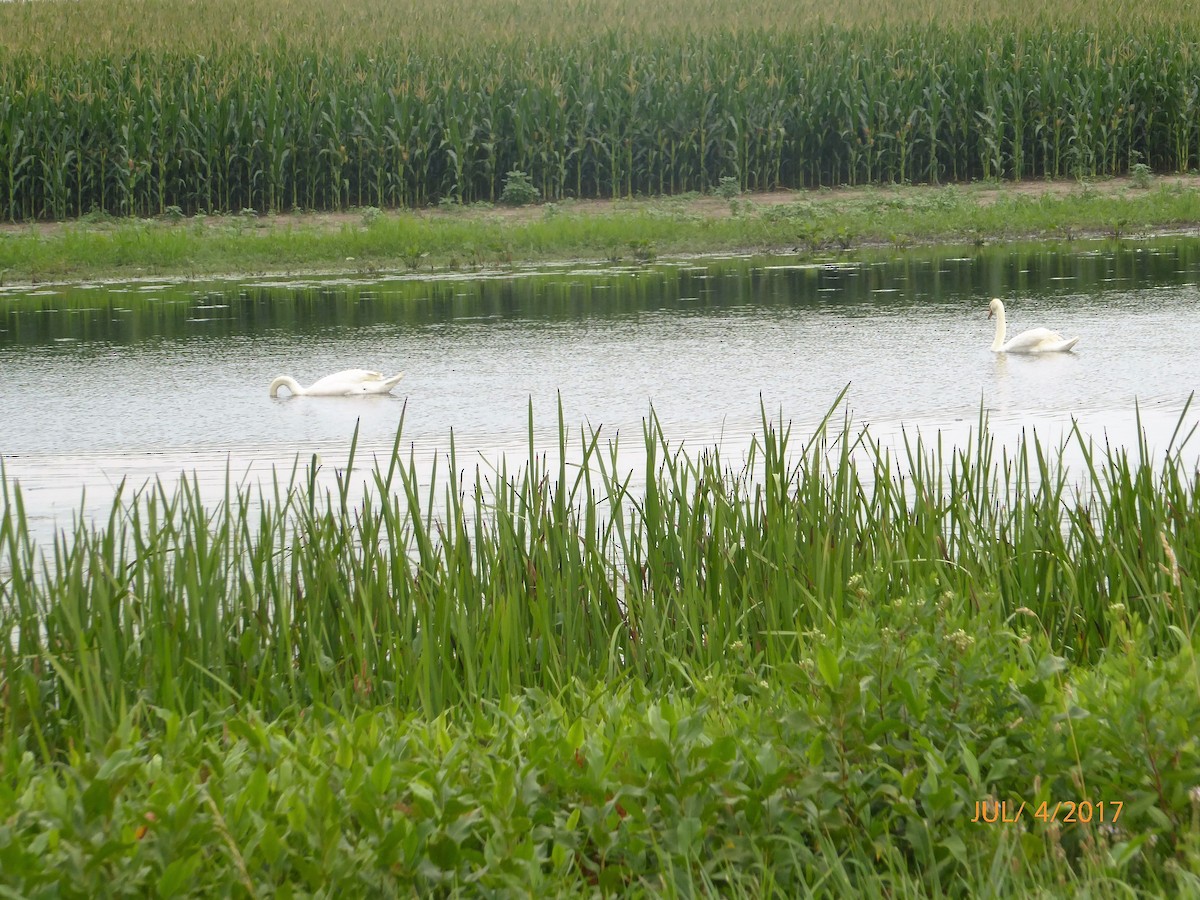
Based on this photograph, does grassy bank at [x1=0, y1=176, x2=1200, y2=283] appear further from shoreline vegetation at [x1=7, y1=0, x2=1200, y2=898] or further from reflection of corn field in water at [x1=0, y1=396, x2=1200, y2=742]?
reflection of corn field in water at [x1=0, y1=396, x2=1200, y2=742]

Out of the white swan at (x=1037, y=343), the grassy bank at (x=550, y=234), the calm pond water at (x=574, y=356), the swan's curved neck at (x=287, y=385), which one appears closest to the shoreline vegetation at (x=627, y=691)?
the calm pond water at (x=574, y=356)

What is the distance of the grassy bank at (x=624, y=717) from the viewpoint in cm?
266

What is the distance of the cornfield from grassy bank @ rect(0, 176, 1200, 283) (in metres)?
1.83

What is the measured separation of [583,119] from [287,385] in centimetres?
1515

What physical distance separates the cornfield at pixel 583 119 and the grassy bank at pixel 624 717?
19.5m

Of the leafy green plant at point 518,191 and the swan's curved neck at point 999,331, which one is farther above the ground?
the leafy green plant at point 518,191

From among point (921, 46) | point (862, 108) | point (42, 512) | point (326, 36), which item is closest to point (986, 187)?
point (862, 108)

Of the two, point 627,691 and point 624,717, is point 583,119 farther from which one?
point 624,717

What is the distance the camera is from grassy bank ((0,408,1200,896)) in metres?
2.66

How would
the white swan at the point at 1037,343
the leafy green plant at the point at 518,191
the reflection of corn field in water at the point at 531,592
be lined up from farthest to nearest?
the leafy green plant at the point at 518,191 < the white swan at the point at 1037,343 < the reflection of corn field in water at the point at 531,592

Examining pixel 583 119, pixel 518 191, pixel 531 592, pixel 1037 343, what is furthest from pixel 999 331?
pixel 583 119

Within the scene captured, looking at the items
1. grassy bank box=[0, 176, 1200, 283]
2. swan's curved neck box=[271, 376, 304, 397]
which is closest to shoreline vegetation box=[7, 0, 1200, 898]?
swan's curved neck box=[271, 376, 304, 397]

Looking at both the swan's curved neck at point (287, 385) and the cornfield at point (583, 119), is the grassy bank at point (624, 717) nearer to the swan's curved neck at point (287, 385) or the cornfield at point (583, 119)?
the swan's curved neck at point (287, 385)

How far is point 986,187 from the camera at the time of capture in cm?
2330
